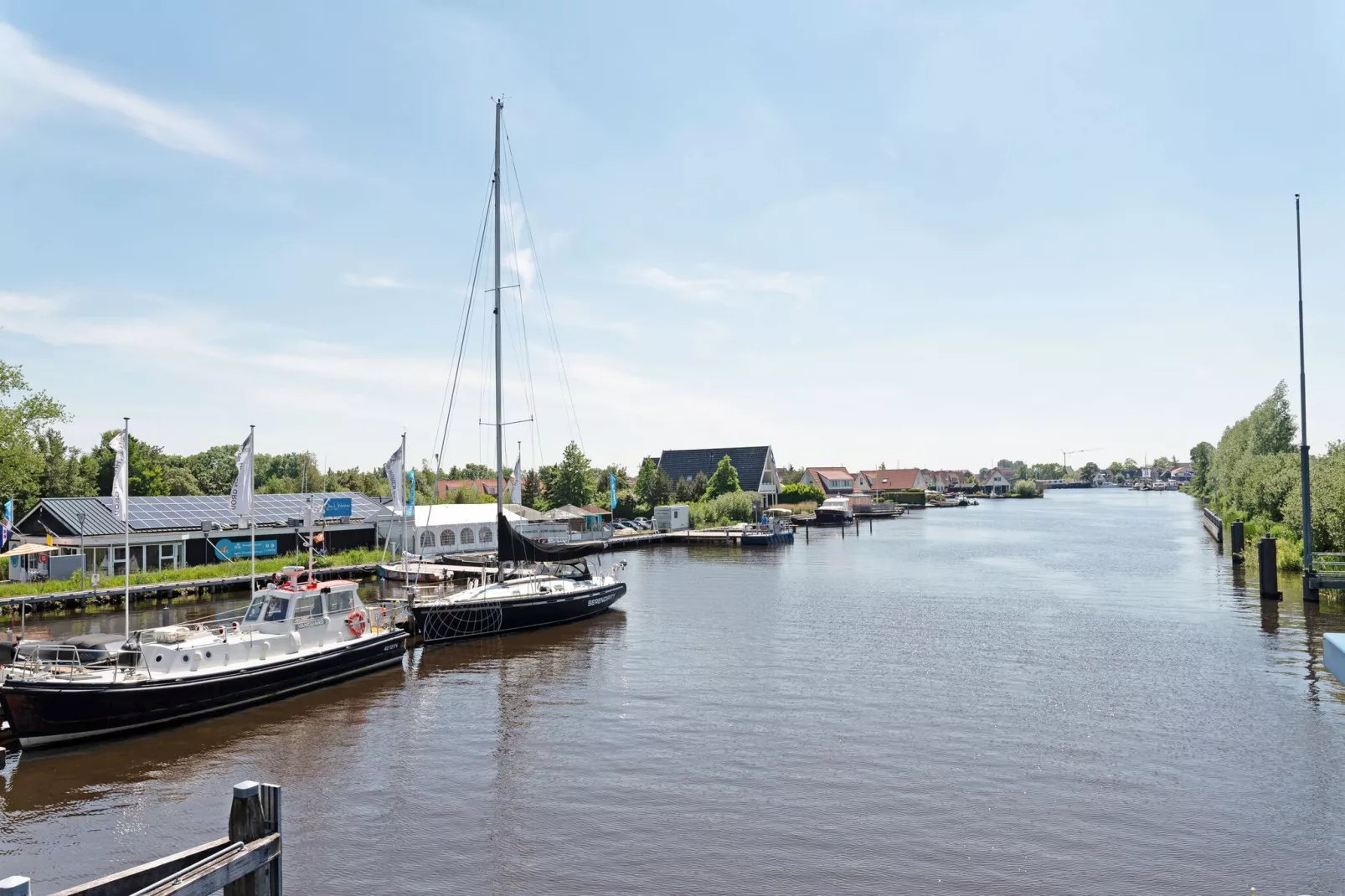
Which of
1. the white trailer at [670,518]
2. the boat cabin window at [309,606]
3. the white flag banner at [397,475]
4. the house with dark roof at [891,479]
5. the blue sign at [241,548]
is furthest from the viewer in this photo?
the house with dark roof at [891,479]

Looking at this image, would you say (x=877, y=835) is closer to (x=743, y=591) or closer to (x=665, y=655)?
(x=665, y=655)

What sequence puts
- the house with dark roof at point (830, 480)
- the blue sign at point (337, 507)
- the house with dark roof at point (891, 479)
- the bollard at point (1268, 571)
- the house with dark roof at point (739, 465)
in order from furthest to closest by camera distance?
the house with dark roof at point (891, 479) < the house with dark roof at point (830, 480) < the house with dark roof at point (739, 465) < the blue sign at point (337, 507) < the bollard at point (1268, 571)

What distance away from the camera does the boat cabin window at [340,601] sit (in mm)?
26391

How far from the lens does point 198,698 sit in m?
21.2

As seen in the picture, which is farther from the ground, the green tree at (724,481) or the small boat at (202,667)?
the green tree at (724,481)

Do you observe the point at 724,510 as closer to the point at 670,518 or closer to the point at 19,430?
the point at 670,518

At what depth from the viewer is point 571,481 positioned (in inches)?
3206

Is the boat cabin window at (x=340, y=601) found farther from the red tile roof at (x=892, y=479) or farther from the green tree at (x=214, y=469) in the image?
the red tile roof at (x=892, y=479)

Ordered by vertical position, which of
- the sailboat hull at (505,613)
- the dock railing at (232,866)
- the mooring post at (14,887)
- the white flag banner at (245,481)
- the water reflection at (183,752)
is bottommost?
the water reflection at (183,752)

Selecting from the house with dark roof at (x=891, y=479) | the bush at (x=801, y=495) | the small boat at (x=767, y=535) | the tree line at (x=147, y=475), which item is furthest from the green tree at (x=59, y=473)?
the house with dark roof at (x=891, y=479)

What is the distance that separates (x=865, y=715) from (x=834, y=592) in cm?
2318

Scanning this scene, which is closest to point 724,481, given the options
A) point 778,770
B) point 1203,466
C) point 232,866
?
point 778,770

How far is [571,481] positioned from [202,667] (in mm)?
59725

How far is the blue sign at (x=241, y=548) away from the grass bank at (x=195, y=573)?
447 millimetres
